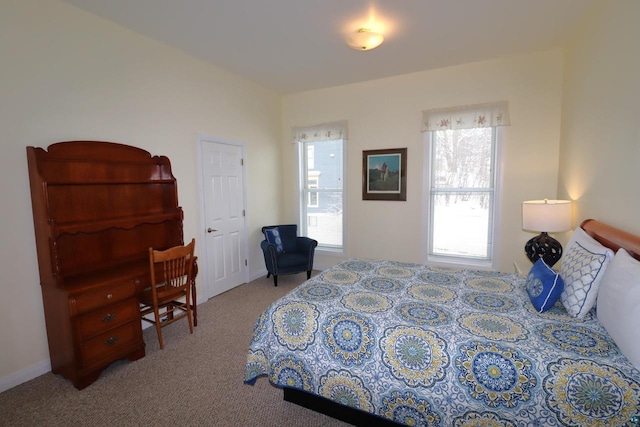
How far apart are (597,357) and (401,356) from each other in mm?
863

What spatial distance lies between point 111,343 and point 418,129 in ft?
13.5

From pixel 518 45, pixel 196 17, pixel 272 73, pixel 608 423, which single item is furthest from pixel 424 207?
pixel 196 17

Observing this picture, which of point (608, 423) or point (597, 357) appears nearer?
point (608, 423)

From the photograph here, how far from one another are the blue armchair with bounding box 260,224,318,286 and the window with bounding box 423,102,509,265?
69.2 inches

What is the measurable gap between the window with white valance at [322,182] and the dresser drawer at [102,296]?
3009mm

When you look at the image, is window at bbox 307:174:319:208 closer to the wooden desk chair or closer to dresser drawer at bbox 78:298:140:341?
the wooden desk chair

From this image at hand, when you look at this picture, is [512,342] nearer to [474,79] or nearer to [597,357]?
[597,357]

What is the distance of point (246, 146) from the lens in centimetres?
432

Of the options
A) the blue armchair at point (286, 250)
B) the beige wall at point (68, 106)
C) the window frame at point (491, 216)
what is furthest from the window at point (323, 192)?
the beige wall at point (68, 106)

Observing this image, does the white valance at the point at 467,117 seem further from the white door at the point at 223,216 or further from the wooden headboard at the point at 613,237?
the white door at the point at 223,216

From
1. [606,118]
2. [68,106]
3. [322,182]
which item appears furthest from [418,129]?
[68,106]

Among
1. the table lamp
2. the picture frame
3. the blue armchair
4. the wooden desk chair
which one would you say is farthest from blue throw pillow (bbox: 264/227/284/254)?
the table lamp

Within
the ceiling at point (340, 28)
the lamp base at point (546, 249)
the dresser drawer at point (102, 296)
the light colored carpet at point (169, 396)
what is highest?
the ceiling at point (340, 28)

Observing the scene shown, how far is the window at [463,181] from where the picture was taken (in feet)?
12.3
